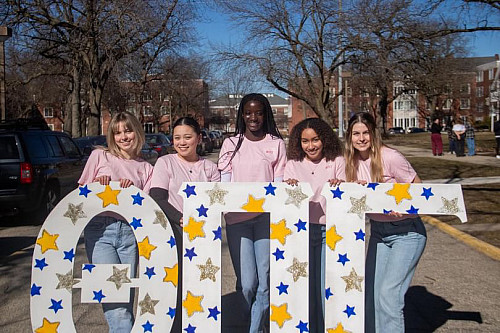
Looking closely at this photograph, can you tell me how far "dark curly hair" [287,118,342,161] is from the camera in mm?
3918

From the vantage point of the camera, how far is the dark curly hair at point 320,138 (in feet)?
12.9

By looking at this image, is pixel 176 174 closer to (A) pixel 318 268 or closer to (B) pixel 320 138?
(B) pixel 320 138

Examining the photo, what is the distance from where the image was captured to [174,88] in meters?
43.0

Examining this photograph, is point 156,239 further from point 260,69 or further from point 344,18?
point 260,69

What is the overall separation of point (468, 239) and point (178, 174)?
5.56m

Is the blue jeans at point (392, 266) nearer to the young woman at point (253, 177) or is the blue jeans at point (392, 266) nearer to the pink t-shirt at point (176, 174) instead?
the young woman at point (253, 177)

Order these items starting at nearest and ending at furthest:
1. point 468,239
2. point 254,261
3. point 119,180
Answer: point 119,180 → point 254,261 → point 468,239

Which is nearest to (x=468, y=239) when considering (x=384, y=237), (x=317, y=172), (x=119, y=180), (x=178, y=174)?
(x=384, y=237)

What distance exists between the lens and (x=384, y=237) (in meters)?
3.66

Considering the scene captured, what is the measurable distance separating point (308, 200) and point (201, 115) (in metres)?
53.3

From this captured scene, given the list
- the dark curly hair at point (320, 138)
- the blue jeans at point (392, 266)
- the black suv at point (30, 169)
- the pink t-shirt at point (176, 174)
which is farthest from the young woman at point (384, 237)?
the black suv at point (30, 169)

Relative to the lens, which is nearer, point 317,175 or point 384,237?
point 384,237

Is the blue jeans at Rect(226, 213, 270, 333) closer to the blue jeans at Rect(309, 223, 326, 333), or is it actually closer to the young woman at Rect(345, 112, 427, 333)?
the blue jeans at Rect(309, 223, 326, 333)

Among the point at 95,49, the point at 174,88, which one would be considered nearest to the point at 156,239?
the point at 95,49
